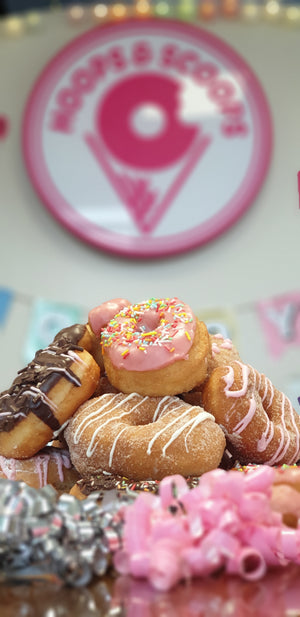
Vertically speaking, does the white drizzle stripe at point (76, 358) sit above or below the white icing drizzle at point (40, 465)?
above

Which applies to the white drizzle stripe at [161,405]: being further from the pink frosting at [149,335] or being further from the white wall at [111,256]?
the white wall at [111,256]

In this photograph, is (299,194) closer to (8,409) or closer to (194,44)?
(8,409)

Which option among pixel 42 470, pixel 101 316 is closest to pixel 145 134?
pixel 101 316

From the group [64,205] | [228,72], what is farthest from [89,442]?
[228,72]

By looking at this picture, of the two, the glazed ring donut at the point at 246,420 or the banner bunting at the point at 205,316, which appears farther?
the banner bunting at the point at 205,316

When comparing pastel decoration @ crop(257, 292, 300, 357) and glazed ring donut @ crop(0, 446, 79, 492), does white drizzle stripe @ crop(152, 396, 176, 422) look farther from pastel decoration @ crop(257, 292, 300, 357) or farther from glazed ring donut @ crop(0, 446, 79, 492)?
pastel decoration @ crop(257, 292, 300, 357)

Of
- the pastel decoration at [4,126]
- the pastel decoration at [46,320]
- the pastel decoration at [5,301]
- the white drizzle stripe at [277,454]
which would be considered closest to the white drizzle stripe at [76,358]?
the white drizzle stripe at [277,454]

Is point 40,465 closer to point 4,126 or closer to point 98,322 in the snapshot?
point 98,322
